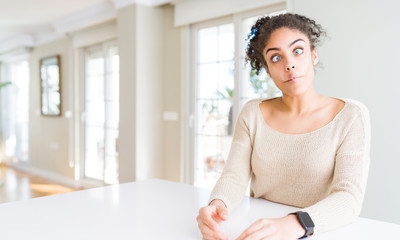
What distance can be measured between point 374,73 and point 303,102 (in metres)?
1.34

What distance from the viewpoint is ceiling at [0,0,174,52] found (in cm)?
407

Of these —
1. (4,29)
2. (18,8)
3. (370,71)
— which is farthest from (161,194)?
(4,29)

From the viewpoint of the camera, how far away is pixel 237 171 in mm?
1125

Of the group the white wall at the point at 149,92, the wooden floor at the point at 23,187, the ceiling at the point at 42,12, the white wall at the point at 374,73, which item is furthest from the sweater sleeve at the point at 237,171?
→ the wooden floor at the point at 23,187

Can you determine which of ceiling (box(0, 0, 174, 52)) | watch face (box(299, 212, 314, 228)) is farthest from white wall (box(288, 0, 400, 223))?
ceiling (box(0, 0, 174, 52))

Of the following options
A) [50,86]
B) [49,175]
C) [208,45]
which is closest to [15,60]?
[50,86]

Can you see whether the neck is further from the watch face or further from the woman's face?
the watch face

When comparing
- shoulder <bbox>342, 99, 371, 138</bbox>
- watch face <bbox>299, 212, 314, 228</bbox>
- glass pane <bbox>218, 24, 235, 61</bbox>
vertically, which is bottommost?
watch face <bbox>299, 212, 314, 228</bbox>

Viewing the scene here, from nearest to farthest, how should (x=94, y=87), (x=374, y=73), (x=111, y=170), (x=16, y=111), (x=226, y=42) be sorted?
(x=374, y=73), (x=226, y=42), (x=111, y=170), (x=94, y=87), (x=16, y=111)

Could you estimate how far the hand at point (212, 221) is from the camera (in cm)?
75

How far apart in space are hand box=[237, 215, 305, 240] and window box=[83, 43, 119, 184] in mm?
3994

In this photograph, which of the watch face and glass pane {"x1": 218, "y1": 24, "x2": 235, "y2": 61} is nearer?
the watch face

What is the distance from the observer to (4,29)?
A: 18.2 ft

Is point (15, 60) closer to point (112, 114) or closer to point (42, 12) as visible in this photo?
point (42, 12)
